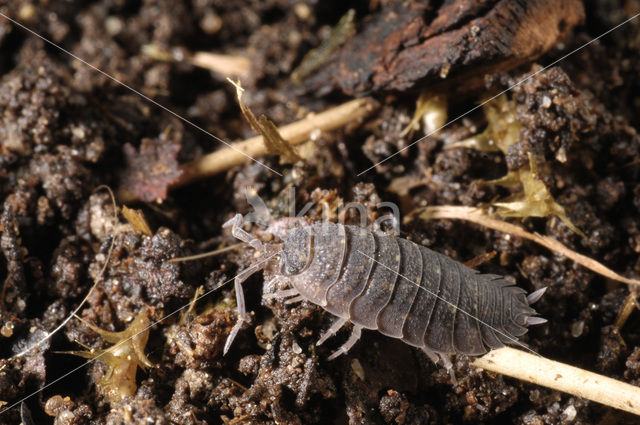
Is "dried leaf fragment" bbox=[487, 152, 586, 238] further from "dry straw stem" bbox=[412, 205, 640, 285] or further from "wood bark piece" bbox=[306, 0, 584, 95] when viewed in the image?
"wood bark piece" bbox=[306, 0, 584, 95]

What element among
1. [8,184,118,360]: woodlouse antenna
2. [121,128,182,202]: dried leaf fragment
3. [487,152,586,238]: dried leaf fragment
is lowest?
[487,152,586,238]: dried leaf fragment

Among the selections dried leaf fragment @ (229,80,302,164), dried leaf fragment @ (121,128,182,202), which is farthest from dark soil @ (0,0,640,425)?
dried leaf fragment @ (229,80,302,164)

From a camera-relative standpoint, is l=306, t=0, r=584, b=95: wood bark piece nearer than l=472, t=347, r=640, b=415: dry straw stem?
No

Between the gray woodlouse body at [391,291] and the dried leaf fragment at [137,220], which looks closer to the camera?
the gray woodlouse body at [391,291]

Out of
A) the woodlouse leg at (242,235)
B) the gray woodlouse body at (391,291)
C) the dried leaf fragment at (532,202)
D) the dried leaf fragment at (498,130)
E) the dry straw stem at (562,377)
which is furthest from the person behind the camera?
the dried leaf fragment at (498,130)

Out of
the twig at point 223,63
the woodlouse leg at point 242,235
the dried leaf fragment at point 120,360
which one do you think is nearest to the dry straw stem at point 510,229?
the woodlouse leg at point 242,235

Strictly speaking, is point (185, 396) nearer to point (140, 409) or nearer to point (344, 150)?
point (140, 409)

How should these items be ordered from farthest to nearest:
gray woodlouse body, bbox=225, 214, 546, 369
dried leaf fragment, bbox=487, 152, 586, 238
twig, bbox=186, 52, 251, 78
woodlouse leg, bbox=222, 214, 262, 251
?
twig, bbox=186, 52, 251, 78
dried leaf fragment, bbox=487, 152, 586, 238
woodlouse leg, bbox=222, 214, 262, 251
gray woodlouse body, bbox=225, 214, 546, 369

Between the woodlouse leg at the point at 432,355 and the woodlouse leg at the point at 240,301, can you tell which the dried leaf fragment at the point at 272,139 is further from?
the woodlouse leg at the point at 432,355
